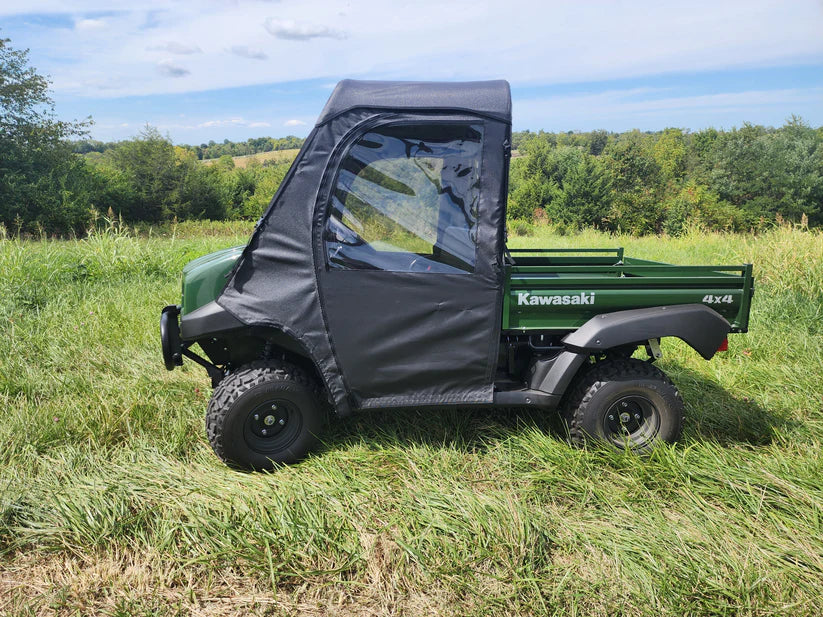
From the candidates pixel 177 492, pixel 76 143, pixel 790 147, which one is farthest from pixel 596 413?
pixel 790 147

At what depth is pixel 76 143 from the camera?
110 feet

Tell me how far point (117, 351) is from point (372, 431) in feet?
8.61

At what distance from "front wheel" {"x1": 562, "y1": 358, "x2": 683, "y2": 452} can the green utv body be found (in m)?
0.01

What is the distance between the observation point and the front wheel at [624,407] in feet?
10.3

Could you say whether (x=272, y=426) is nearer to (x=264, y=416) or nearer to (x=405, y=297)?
(x=264, y=416)

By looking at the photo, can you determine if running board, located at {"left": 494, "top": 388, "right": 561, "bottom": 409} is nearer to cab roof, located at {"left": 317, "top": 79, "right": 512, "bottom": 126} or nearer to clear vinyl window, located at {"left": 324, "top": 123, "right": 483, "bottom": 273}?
clear vinyl window, located at {"left": 324, "top": 123, "right": 483, "bottom": 273}

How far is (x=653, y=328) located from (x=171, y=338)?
8.77 ft

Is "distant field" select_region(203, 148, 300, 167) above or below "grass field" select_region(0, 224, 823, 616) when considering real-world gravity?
above

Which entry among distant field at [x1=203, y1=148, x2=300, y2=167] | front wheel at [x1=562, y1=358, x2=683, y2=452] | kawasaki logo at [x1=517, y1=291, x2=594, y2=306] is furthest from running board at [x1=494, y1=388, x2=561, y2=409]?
distant field at [x1=203, y1=148, x2=300, y2=167]

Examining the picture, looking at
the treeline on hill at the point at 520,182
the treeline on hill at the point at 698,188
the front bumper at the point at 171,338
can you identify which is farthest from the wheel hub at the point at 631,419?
the treeline on hill at the point at 698,188

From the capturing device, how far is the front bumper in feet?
10.4

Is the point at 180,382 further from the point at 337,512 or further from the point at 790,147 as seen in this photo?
the point at 790,147

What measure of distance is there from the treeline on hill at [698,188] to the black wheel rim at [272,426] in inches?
1734

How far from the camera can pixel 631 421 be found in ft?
10.7
